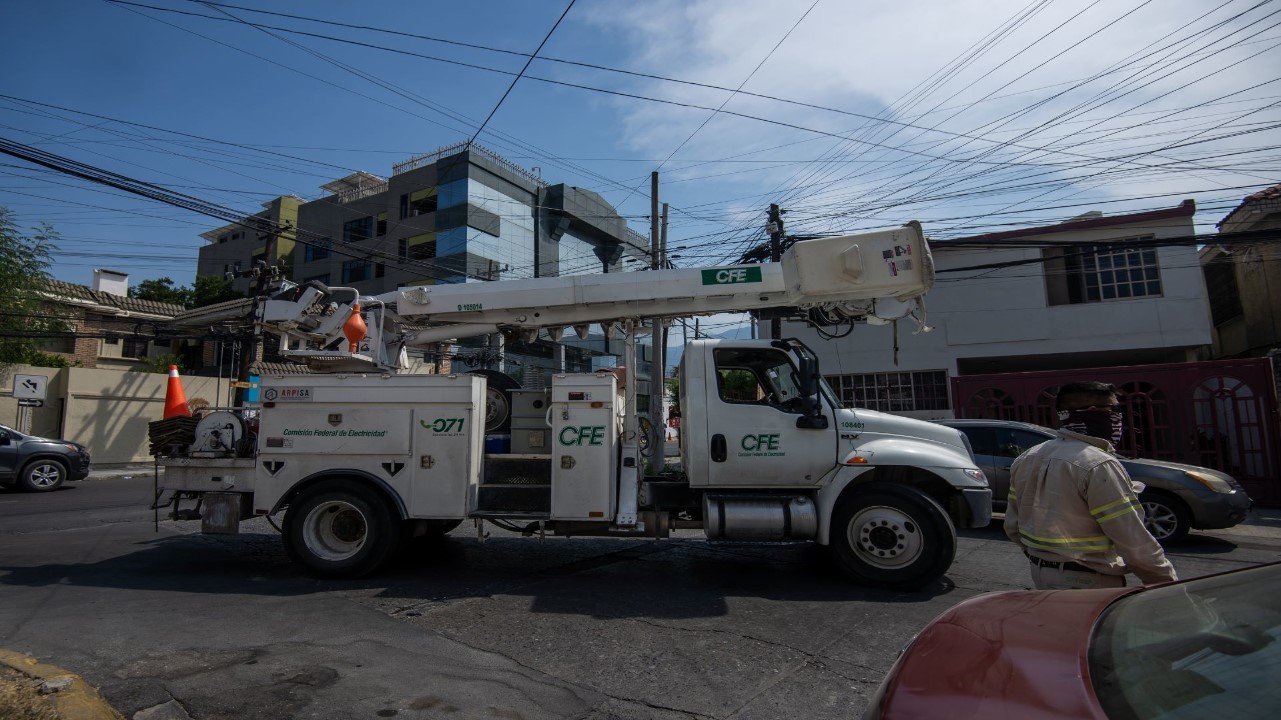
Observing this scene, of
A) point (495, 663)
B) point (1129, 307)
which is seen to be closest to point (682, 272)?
point (495, 663)

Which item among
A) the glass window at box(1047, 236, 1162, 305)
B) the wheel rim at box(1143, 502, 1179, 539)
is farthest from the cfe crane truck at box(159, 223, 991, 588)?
the glass window at box(1047, 236, 1162, 305)

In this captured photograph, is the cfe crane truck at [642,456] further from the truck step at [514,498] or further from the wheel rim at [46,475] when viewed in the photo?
the wheel rim at [46,475]

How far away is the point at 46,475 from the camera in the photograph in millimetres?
14305

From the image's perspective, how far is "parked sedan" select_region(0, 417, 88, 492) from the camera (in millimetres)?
13805

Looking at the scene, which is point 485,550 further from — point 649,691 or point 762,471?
point 649,691

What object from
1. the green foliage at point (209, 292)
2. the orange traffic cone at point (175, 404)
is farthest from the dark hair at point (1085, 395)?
the green foliage at point (209, 292)

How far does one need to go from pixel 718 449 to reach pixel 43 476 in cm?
1583

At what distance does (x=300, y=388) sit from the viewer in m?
6.50

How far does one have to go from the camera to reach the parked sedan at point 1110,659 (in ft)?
4.67

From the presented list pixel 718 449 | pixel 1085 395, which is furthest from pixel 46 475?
pixel 1085 395

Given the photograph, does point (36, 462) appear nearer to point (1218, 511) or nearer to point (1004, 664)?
point (1004, 664)

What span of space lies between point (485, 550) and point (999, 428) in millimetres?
7531

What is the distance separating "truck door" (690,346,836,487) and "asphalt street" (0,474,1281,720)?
1009mm

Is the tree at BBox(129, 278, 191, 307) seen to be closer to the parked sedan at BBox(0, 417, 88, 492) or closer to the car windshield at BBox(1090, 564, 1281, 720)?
the parked sedan at BBox(0, 417, 88, 492)
